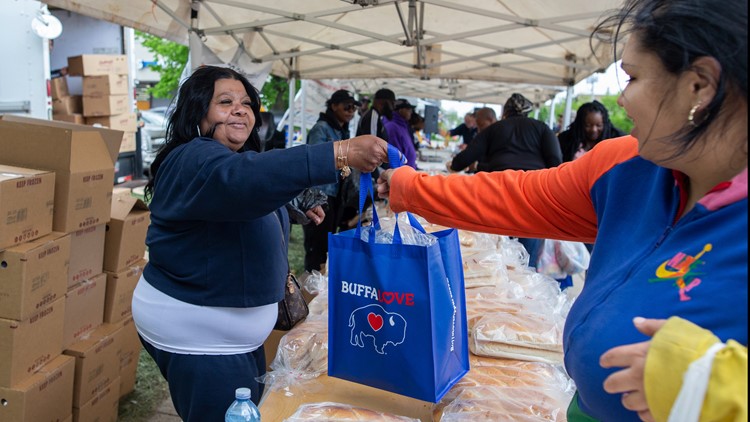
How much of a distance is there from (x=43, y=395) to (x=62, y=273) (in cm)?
54

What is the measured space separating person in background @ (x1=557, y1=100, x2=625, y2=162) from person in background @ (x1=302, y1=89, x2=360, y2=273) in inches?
80.2

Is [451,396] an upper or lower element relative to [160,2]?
lower

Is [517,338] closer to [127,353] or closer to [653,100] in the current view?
[653,100]

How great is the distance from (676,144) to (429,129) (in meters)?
12.0

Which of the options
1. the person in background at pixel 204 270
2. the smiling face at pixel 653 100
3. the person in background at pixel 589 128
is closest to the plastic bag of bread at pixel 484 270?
the person in background at pixel 204 270

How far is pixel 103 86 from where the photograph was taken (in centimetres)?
691

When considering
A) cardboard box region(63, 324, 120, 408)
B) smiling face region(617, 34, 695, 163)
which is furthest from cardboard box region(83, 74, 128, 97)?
smiling face region(617, 34, 695, 163)

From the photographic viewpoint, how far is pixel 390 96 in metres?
6.19

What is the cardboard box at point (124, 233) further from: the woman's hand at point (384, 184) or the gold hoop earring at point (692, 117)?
the gold hoop earring at point (692, 117)

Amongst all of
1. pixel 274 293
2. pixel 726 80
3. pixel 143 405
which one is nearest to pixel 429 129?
pixel 143 405

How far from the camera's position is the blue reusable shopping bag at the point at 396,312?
56.2 inches

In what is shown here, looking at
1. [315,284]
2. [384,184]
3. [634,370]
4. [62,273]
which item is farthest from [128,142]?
[634,370]

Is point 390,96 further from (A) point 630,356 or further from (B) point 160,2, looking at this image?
(A) point 630,356

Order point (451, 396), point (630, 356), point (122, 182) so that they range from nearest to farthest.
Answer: point (630, 356)
point (451, 396)
point (122, 182)
